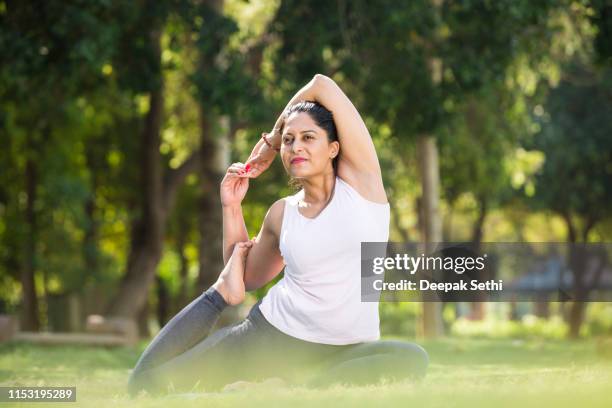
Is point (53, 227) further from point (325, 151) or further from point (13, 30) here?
point (325, 151)

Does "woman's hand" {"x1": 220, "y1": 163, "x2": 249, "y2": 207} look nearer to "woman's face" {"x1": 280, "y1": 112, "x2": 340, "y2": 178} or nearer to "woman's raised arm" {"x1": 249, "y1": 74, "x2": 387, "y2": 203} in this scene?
"woman's face" {"x1": 280, "y1": 112, "x2": 340, "y2": 178}

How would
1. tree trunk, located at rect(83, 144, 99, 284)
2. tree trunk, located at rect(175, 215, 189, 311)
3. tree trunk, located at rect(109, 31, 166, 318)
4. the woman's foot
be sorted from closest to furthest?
the woman's foot < tree trunk, located at rect(109, 31, 166, 318) < tree trunk, located at rect(83, 144, 99, 284) < tree trunk, located at rect(175, 215, 189, 311)

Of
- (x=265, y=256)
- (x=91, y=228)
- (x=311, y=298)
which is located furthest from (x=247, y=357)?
(x=91, y=228)

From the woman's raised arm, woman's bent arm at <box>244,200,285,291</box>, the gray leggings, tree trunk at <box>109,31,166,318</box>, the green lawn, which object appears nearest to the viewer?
the green lawn

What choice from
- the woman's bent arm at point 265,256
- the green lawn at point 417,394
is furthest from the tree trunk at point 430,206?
the woman's bent arm at point 265,256

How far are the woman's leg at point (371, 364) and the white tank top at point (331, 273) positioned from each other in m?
0.07

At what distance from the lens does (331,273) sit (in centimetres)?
573

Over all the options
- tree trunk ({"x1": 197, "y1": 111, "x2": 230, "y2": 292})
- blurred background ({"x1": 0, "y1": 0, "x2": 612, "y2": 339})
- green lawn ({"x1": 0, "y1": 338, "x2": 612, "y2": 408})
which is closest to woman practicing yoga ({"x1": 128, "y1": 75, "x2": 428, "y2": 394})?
green lawn ({"x1": 0, "y1": 338, "x2": 612, "y2": 408})

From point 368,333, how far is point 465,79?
10.4m

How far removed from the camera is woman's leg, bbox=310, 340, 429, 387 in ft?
19.1

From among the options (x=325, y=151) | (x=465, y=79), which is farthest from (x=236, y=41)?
(x=325, y=151)

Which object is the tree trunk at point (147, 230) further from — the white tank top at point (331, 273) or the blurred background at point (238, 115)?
the white tank top at point (331, 273)

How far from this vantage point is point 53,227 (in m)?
23.5

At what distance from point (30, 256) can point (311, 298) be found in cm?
1820
